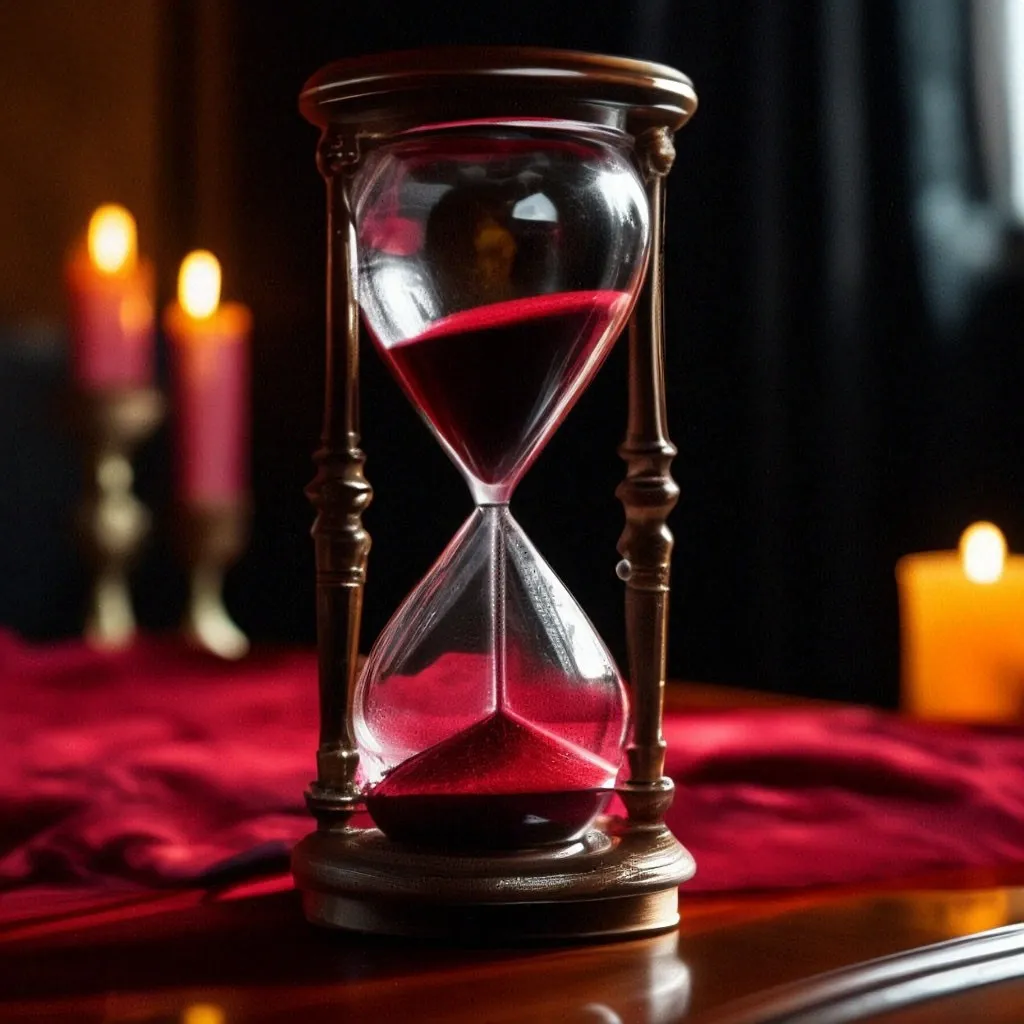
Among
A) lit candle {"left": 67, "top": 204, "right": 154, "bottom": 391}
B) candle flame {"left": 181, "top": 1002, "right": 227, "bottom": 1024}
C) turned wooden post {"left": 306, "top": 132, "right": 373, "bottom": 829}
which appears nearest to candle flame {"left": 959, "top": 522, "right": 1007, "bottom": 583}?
turned wooden post {"left": 306, "top": 132, "right": 373, "bottom": 829}

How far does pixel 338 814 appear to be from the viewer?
0.71 metres

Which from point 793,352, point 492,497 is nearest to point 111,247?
point 793,352

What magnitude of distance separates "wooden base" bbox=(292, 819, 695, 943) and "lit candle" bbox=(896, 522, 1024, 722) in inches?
30.9

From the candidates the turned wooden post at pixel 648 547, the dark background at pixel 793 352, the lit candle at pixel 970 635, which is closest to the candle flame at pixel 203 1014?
the turned wooden post at pixel 648 547

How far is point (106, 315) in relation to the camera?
224 centimetres

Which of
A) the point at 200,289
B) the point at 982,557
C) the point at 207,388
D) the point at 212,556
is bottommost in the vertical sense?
the point at 212,556

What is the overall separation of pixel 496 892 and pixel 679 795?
344 millimetres

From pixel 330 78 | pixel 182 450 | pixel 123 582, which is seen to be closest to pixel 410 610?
pixel 330 78

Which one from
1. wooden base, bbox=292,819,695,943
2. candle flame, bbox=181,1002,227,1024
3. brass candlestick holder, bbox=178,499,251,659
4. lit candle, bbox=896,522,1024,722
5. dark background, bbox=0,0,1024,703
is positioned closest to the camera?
candle flame, bbox=181,1002,227,1024

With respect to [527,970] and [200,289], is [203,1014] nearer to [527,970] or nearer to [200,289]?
[527,970]

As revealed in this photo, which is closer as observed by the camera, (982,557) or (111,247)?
(982,557)

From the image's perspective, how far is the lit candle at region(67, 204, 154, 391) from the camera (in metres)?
2.23

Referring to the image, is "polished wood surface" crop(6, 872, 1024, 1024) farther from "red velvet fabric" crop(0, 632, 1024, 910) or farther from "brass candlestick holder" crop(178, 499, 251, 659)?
"brass candlestick holder" crop(178, 499, 251, 659)

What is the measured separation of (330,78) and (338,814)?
30cm
